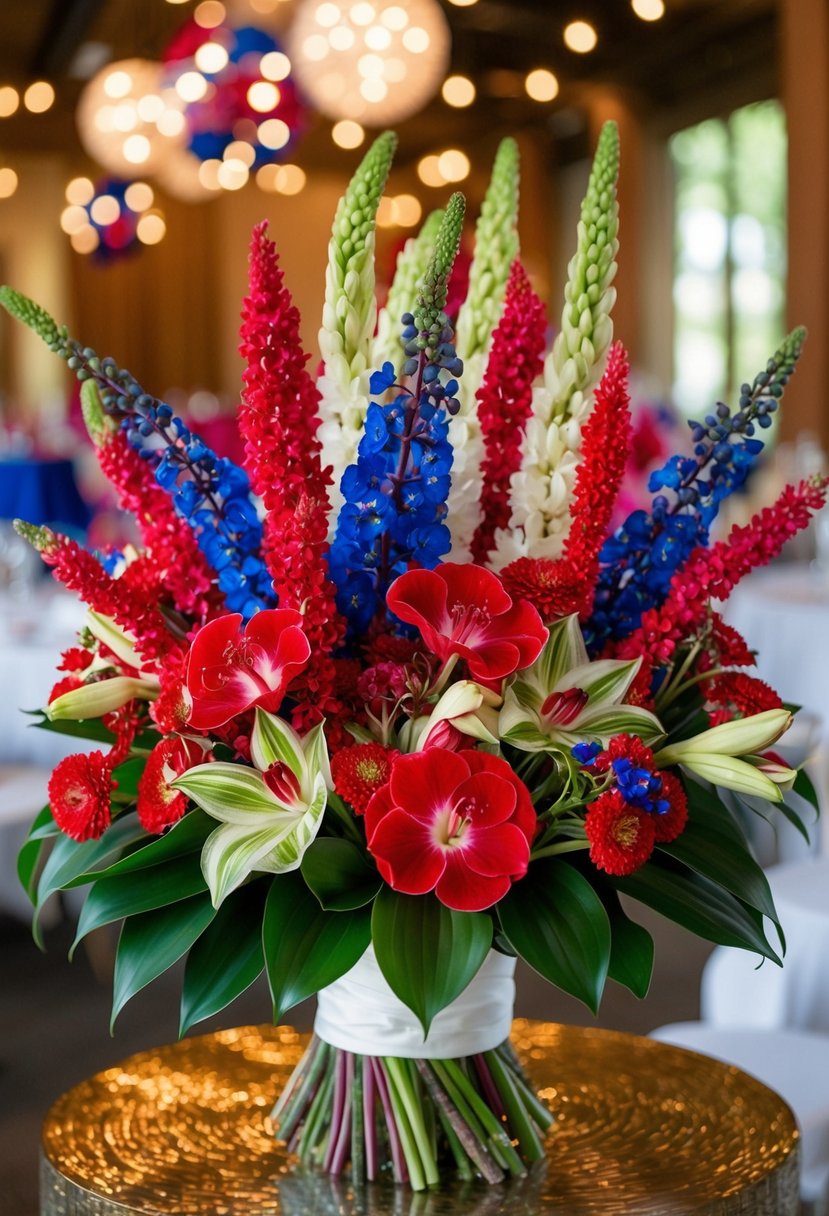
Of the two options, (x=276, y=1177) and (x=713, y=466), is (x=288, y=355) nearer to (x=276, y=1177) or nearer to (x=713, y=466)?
(x=713, y=466)

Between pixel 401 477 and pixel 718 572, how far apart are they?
227 millimetres

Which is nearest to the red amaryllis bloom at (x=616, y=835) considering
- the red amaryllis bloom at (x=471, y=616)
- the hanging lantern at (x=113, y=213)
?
the red amaryllis bloom at (x=471, y=616)

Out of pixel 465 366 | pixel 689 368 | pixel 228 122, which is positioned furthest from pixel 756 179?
pixel 465 366

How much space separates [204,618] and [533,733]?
0.26 metres

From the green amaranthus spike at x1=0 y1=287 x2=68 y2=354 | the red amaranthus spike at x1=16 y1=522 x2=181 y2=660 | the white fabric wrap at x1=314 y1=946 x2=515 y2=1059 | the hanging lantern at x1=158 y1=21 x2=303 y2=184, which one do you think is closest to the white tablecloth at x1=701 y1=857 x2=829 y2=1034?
the white fabric wrap at x1=314 y1=946 x2=515 y2=1059

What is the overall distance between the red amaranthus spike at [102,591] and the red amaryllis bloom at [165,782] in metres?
0.07

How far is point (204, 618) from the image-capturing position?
3.38ft

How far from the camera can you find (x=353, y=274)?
36.3 inches

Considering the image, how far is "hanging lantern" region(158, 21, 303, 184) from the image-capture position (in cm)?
585

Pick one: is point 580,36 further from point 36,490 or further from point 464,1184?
point 464,1184

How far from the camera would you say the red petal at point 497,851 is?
0.87 m

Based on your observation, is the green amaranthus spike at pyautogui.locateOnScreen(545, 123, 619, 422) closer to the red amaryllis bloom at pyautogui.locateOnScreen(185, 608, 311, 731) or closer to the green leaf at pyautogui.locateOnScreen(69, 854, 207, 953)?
the red amaryllis bloom at pyautogui.locateOnScreen(185, 608, 311, 731)

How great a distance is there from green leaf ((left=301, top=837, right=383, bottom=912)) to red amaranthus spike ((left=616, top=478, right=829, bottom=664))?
9.1 inches

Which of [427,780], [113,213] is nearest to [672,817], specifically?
[427,780]
